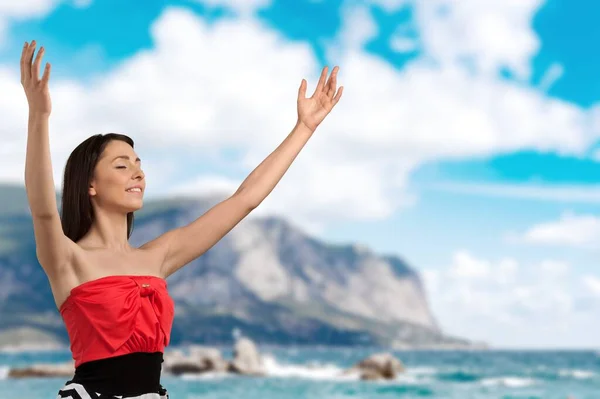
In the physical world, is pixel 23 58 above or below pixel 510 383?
above

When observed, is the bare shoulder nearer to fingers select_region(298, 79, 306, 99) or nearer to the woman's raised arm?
the woman's raised arm

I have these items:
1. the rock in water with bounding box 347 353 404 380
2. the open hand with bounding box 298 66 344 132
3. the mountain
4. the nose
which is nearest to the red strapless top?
the nose

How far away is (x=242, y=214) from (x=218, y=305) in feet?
413

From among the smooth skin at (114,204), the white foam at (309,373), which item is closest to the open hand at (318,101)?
the smooth skin at (114,204)

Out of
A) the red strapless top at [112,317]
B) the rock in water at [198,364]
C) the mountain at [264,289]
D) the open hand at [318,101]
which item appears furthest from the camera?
the mountain at [264,289]

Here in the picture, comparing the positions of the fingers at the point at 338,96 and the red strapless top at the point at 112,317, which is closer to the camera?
the red strapless top at the point at 112,317

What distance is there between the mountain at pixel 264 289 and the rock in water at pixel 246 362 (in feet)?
263

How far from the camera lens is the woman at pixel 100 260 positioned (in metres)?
2.30

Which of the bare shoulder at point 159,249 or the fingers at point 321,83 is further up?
the fingers at point 321,83

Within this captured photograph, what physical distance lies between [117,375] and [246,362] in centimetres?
3640

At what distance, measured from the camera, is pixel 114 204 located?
8.71ft

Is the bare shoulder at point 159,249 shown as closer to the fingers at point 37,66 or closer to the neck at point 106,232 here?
→ the neck at point 106,232

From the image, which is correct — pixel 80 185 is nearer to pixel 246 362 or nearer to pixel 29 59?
pixel 29 59


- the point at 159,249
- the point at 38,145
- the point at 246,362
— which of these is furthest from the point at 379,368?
the point at 38,145
